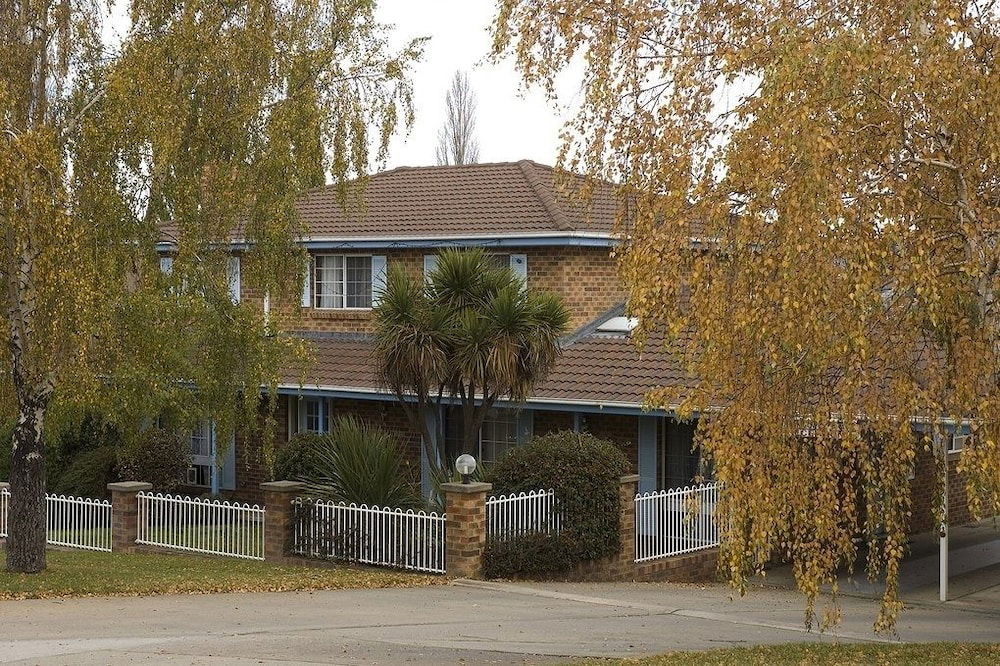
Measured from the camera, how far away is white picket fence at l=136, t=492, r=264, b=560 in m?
19.8

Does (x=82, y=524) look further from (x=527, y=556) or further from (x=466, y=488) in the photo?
(x=527, y=556)

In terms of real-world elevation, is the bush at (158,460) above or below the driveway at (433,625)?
above

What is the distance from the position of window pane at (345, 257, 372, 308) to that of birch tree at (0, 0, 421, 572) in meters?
7.40

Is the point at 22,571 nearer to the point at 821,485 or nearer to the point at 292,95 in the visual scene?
the point at 292,95

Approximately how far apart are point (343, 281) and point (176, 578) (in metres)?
10.1

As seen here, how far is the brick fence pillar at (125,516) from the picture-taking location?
69.1 ft

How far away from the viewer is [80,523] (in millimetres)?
21578

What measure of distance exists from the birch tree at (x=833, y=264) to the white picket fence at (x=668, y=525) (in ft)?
28.3

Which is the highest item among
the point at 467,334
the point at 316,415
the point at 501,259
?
the point at 501,259

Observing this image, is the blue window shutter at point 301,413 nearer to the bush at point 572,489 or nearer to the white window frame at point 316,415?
the white window frame at point 316,415

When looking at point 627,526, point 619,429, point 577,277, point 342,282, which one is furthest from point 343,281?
point 627,526

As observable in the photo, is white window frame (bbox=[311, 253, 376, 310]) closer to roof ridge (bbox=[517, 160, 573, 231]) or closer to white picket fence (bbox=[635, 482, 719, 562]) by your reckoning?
roof ridge (bbox=[517, 160, 573, 231])

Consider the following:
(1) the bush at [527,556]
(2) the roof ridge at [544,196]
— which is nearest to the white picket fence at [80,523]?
(1) the bush at [527,556]

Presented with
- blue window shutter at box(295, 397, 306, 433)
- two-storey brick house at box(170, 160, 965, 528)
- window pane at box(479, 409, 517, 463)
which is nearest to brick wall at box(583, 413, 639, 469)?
two-storey brick house at box(170, 160, 965, 528)
